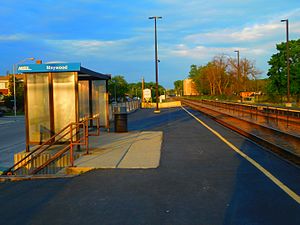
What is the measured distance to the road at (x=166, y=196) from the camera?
5148mm

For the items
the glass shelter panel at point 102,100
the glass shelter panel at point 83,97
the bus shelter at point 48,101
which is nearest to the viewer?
the bus shelter at point 48,101

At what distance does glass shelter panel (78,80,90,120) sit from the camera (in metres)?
18.5

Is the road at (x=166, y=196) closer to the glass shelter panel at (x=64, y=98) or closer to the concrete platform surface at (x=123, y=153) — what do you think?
the concrete platform surface at (x=123, y=153)

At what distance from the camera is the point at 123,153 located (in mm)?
10828

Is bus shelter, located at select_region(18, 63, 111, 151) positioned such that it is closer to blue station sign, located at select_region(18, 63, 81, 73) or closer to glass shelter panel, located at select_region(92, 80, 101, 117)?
blue station sign, located at select_region(18, 63, 81, 73)

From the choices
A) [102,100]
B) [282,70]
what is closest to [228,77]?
[282,70]

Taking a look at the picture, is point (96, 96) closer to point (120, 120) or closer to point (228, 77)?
point (120, 120)

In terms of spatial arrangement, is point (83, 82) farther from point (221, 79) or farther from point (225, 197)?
point (221, 79)

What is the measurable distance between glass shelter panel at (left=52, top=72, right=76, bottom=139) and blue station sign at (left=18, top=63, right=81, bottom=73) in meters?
0.54

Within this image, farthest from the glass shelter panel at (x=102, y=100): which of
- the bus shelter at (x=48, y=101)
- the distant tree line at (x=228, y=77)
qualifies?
the distant tree line at (x=228, y=77)

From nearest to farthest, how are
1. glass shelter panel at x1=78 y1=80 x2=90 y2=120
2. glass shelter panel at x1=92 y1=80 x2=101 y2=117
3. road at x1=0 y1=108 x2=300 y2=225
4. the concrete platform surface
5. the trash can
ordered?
road at x1=0 y1=108 x2=300 y2=225
the concrete platform surface
the trash can
glass shelter panel at x1=78 y1=80 x2=90 y2=120
glass shelter panel at x1=92 y1=80 x2=101 y2=117

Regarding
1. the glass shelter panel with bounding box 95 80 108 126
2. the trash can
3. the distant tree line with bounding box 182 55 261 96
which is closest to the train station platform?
the trash can

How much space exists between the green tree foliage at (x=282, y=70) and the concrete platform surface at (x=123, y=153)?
47450 mm

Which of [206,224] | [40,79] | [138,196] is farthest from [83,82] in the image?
[206,224]
